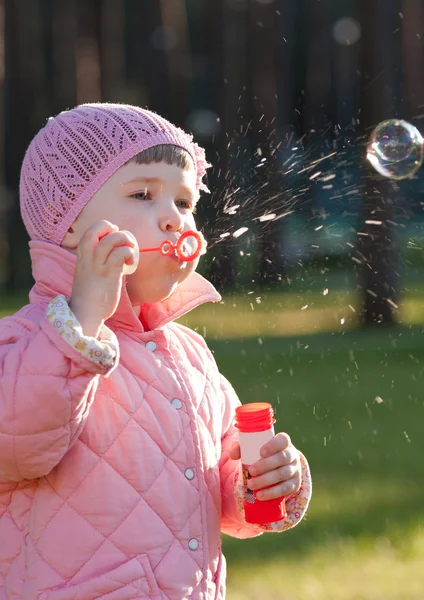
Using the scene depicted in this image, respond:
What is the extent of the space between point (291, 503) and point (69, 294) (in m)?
0.61

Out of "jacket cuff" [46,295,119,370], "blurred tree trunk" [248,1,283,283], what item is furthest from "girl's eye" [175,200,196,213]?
"blurred tree trunk" [248,1,283,283]

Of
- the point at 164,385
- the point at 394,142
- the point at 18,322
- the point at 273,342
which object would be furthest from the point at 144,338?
the point at 273,342

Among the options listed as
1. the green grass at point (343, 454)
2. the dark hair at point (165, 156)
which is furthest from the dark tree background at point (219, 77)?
the dark hair at point (165, 156)

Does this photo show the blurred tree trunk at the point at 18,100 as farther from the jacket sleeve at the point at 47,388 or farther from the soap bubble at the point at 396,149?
the jacket sleeve at the point at 47,388

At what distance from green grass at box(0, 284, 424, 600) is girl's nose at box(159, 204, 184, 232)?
1.74 m

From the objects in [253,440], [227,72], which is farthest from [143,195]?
[227,72]

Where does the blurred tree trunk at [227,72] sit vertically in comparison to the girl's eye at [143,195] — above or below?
below

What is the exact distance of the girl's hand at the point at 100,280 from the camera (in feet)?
6.11

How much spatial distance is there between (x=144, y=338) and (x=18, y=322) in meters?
0.28

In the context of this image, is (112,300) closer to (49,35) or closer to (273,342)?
(273,342)

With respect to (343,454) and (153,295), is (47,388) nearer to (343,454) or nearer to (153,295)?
(153,295)

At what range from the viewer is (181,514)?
2.00 metres

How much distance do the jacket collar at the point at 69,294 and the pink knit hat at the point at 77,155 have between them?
43mm

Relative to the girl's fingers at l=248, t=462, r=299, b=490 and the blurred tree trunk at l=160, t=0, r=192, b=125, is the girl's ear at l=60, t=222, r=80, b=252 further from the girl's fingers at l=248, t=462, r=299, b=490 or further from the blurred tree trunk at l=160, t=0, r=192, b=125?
the blurred tree trunk at l=160, t=0, r=192, b=125
